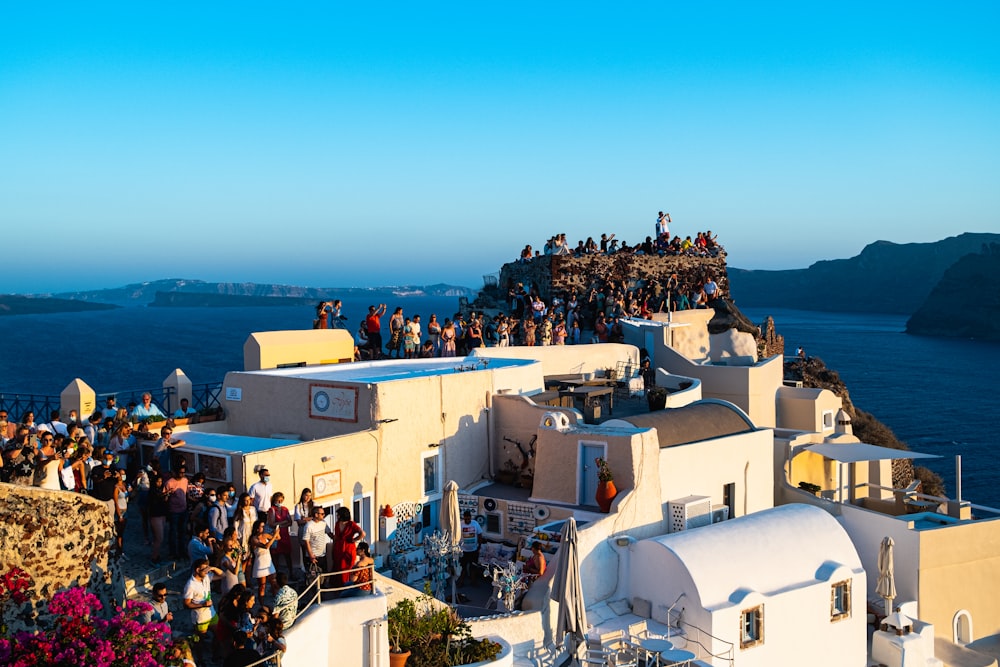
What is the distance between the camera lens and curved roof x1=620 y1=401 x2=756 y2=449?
69.6ft

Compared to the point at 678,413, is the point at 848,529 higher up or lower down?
lower down

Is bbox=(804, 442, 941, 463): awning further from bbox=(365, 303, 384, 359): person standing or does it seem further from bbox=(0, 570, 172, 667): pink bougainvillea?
bbox=(0, 570, 172, 667): pink bougainvillea

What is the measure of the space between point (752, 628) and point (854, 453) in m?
10.3

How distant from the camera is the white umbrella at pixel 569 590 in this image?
1573 centimetres

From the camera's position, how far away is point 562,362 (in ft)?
87.8

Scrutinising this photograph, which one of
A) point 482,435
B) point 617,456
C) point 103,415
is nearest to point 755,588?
point 617,456

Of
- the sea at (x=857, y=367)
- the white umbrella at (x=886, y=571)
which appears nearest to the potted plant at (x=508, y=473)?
the white umbrella at (x=886, y=571)

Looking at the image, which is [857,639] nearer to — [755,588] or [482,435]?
[755,588]

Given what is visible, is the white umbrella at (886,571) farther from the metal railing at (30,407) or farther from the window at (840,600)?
the metal railing at (30,407)

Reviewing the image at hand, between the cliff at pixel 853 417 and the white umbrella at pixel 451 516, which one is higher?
the white umbrella at pixel 451 516

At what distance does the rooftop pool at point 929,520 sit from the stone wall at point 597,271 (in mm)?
18522

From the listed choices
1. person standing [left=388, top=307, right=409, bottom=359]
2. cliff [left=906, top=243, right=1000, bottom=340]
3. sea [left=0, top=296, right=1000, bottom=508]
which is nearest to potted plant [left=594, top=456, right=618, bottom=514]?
person standing [left=388, top=307, right=409, bottom=359]

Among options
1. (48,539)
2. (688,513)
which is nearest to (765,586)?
(688,513)

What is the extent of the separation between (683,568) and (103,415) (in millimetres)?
11826
